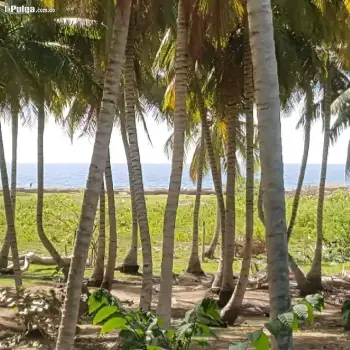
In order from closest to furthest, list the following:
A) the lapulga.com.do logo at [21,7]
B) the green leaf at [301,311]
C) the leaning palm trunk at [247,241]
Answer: the green leaf at [301,311]
the lapulga.com.do logo at [21,7]
the leaning palm trunk at [247,241]

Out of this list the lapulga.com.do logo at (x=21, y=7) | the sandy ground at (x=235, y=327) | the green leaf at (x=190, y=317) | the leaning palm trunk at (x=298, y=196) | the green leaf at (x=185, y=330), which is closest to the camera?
the green leaf at (x=185, y=330)

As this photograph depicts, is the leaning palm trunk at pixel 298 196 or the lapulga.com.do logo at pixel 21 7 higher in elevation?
the lapulga.com.do logo at pixel 21 7

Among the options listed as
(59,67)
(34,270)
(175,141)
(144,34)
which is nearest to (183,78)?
(175,141)

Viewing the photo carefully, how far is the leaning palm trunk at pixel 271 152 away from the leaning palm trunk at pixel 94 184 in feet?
7.34

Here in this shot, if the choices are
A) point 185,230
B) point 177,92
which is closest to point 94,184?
point 177,92

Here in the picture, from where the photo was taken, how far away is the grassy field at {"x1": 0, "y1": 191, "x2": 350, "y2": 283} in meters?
27.2

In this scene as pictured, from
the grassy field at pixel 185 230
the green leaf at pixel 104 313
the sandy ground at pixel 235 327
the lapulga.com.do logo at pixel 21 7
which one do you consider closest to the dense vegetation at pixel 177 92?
the lapulga.com.do logo at pixel 21 7

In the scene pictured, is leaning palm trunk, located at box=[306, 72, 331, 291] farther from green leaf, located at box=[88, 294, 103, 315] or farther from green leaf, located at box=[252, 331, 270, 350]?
green leaf, located at box=[252, 331, 270, 350]

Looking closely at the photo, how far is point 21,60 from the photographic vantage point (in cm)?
1320

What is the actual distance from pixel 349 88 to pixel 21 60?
43.4 ft

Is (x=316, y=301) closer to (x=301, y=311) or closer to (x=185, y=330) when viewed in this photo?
(x=301, y=311)

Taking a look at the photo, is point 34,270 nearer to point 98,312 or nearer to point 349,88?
point 349,88

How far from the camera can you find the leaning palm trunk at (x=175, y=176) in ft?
32.0

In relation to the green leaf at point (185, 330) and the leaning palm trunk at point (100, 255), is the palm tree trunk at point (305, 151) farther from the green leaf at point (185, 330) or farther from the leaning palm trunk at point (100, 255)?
the green leaf at point (185, 330)
